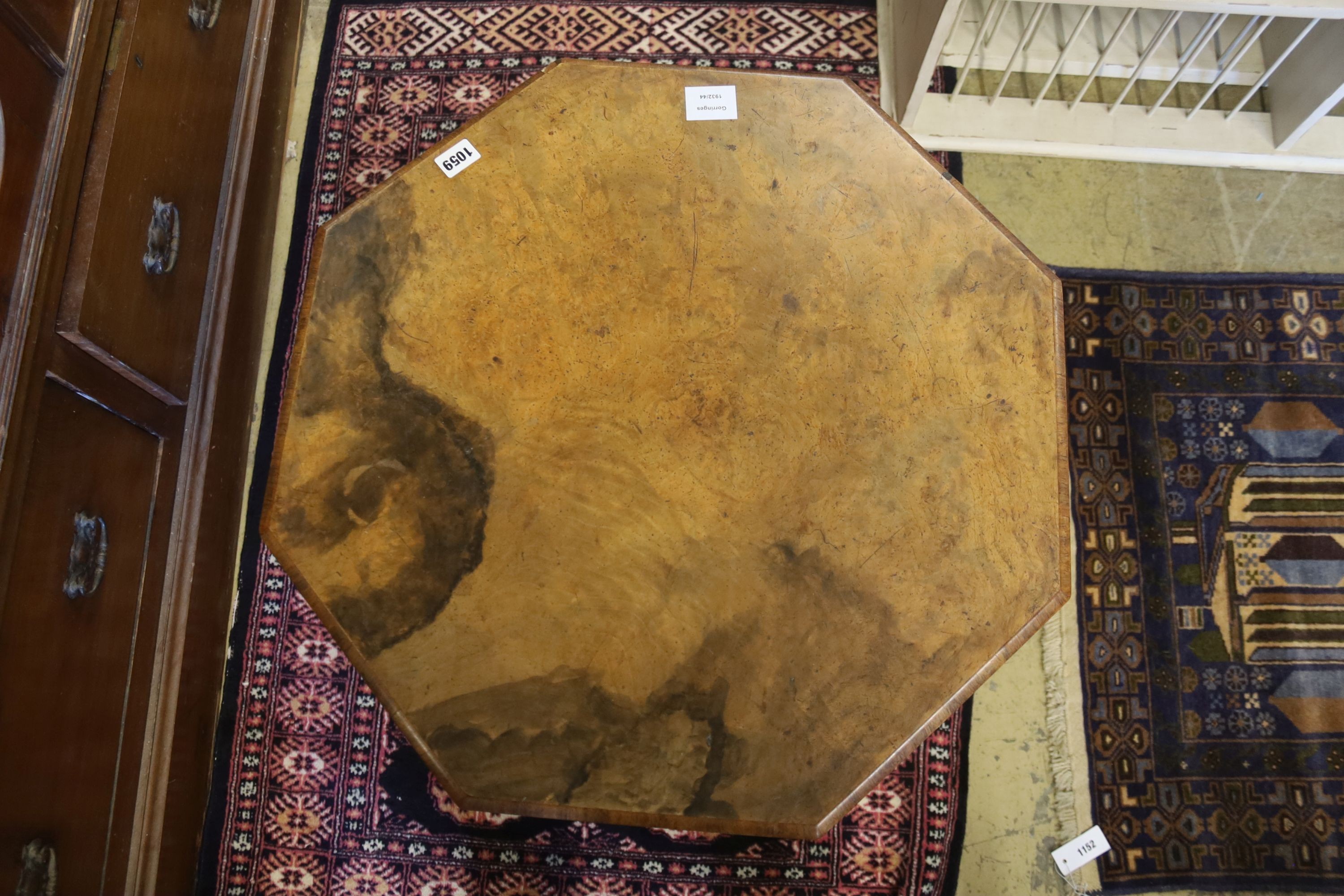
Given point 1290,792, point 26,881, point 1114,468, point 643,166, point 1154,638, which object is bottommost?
point 26,881

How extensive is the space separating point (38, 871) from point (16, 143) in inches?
45.8

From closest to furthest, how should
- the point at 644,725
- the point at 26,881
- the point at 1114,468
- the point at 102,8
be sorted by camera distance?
the point at 644,725 → the point at 26,881 → the point at 102,8 → the point at 1114,468

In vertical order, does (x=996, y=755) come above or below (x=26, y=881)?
above

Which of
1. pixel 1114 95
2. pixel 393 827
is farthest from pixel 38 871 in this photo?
pixel 1114 95

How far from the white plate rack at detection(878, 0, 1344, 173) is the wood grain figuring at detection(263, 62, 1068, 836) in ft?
2.60

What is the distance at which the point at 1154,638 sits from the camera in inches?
69.3

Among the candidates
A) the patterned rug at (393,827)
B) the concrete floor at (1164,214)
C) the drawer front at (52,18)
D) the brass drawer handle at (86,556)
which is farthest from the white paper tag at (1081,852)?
the drawer front at (52,18)

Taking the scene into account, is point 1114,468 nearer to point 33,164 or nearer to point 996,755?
point 996,755

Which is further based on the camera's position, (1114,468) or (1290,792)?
(1114,468)

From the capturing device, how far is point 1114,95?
2021mm

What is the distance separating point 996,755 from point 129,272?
6.67 feet

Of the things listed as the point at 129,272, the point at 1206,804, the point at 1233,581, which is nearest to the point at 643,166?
the point at 129,272

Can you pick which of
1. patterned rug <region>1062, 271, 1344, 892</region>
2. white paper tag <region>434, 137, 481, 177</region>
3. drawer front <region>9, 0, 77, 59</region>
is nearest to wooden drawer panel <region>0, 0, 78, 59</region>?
drawer front <region>9, 0, 77, 59</region>

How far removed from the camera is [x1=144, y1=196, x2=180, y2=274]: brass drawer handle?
1501 millimetres
